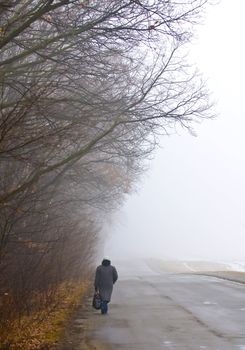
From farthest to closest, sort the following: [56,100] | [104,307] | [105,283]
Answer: [105,283]
[104,307]
[56,100]

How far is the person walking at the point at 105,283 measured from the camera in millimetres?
16234

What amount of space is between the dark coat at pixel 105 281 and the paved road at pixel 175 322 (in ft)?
1.87

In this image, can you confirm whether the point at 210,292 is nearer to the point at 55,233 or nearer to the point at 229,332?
the point at 55,233

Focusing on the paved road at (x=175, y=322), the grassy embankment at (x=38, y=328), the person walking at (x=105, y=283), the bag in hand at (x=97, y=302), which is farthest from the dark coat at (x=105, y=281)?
the grassy embankment at (x=38, y=328)

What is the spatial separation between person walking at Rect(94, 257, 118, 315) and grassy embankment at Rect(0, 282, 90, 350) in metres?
0.94

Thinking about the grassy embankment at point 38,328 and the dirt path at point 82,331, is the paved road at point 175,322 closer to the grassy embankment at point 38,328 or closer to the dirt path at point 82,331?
the dirt path at point 82,331

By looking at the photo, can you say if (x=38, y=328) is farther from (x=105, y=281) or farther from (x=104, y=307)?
(x=105, y=281)

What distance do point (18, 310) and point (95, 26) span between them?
583cm

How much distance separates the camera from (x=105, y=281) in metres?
16.5

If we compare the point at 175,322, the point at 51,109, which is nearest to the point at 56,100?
the point at 51,109

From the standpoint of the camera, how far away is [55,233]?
16.8 metres

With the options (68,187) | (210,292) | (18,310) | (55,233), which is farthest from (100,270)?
(210,292)

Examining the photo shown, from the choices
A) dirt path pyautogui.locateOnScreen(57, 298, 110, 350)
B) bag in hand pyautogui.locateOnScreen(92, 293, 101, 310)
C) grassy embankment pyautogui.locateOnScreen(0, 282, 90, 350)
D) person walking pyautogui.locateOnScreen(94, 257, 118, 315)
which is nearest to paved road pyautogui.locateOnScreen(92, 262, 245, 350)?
dirt path pyautogui.locateOnScreen(57, 298, 110, 350)

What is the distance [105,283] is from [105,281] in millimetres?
77
